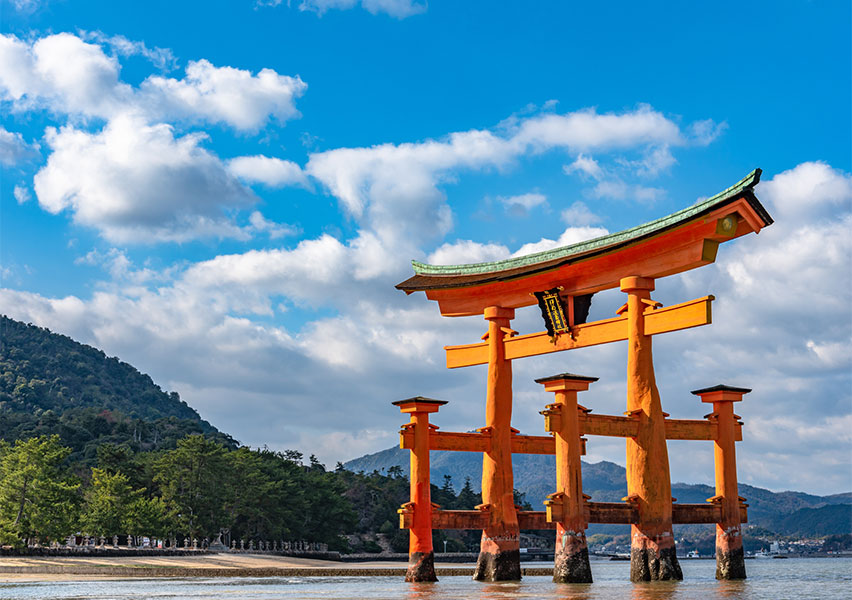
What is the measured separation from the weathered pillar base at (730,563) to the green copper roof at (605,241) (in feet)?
29.8

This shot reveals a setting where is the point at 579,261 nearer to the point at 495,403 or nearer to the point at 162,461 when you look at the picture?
the point at 495,403

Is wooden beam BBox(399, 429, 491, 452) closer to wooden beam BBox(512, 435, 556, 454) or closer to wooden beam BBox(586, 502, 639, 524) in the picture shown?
wooden beam BBox(512, 435, 556, 454)

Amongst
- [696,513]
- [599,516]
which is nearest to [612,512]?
[599,516]

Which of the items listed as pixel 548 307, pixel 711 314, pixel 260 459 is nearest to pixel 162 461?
pixel 260 459

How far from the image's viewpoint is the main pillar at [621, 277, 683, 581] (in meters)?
24.1

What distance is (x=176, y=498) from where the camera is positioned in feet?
212

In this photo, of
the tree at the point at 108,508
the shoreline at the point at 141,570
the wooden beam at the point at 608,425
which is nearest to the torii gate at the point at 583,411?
the wooden beam at the point at 608,425

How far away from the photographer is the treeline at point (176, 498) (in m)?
46.4

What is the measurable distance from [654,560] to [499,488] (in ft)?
16.1

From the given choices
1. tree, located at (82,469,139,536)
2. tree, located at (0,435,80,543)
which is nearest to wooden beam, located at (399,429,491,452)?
tree, located at (0,435,80,543)

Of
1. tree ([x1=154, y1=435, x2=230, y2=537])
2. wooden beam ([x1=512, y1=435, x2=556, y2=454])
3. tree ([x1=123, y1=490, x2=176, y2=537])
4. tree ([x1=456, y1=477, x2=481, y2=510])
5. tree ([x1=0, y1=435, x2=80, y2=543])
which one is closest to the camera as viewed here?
wooden beam ([x1=512, y1=435, x2=556, y2=454])

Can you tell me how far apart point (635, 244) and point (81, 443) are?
9778 cm

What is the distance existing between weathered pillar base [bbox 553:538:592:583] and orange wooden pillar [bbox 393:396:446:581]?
12.2 feet

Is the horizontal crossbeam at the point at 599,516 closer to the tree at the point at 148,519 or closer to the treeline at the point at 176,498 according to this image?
the treeline at the point at 176,498
